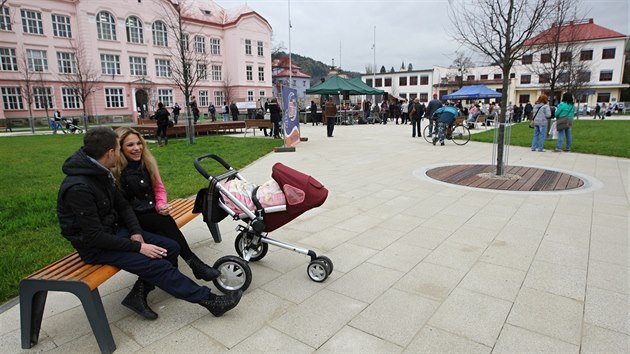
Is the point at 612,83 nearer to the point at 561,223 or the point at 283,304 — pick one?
the point at 561,223

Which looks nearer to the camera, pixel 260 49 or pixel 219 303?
pixel 219 303

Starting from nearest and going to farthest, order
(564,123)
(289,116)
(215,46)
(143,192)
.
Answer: (143,192)
(564,123)
(289,116)
(215,46)

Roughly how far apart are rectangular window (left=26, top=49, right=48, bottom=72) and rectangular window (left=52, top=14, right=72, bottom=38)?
7.48ft

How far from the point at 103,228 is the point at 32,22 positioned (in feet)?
139

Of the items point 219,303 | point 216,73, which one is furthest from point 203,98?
point 219,303

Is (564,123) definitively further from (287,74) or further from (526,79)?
(287,74)

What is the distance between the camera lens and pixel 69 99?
3769 cm

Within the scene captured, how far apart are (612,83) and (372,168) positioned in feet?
218

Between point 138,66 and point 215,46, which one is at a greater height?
point 215,46

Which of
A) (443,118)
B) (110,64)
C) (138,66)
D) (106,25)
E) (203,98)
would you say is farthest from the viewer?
(203,98)

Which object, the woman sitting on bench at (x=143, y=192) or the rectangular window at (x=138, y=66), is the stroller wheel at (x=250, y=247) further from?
the rectangular window at (x=138, y=66)

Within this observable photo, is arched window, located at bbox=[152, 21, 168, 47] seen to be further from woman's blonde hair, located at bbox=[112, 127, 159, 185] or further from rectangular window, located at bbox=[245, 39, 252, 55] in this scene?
woman's blonde hair, located at bbox=[112, 127, 159, 185]

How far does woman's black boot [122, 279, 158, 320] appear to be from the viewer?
9.86 ft

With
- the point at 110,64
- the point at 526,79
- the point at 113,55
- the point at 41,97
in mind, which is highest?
the point at 113,55
